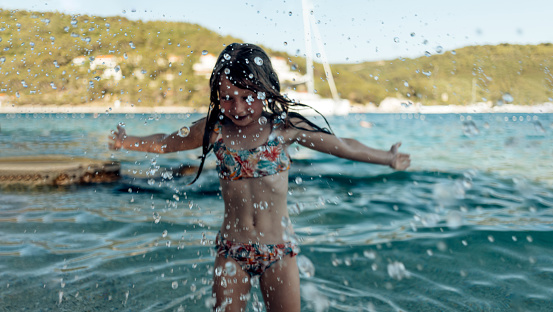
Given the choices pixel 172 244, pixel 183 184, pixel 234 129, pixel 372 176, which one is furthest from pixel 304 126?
pixel 372 176

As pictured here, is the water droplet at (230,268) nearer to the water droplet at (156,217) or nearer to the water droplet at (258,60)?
the water droplet at (258,60)

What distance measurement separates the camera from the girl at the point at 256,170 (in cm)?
227

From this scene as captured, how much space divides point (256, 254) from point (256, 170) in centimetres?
43

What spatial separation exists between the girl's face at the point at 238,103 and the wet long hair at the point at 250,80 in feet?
0.09

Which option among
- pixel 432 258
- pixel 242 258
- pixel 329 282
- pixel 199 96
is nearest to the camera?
pixel 242 258

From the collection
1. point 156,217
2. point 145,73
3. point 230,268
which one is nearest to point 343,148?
point 230,268

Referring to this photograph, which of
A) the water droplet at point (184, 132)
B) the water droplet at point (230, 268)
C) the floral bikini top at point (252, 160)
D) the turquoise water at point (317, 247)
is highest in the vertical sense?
the water droplet at point (184, 132)

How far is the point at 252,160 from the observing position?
2307 mm

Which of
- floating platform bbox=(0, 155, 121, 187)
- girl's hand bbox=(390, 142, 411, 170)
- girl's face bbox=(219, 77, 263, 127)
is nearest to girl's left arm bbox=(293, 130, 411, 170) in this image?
girl's hand bbox=(390, 142, 411, 170)

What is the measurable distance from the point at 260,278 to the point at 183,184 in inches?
279

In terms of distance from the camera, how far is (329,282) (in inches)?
149

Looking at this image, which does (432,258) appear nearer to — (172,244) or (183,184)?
(172,244)

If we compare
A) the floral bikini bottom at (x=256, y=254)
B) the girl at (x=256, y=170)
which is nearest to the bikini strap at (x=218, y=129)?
the girl at (x=256, y=170)

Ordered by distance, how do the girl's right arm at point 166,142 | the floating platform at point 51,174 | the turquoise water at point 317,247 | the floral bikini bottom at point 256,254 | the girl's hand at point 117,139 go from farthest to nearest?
the floating platform at point 51,174 → the turquoise water at point 317,247 → the girl's hand at point 117,139 → the girl's right arm at point 166,142 → the floral bikini bottom at point 256,254
